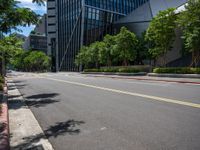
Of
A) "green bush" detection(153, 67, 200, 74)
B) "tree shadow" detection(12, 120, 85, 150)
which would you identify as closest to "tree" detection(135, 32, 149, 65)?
"green bush" detection(153, 67, 200, 74)

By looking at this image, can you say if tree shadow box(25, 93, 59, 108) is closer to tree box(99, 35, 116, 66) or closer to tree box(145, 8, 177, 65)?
tree box(145, 8, 177, 65)

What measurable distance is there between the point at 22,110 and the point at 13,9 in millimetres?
4303

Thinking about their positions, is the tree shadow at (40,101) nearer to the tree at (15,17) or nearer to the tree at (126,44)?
the tree at (15,17)

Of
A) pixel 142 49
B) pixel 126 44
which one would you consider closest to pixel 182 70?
A: pixel 126 44

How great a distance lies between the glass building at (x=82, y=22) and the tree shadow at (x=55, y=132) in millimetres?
68069

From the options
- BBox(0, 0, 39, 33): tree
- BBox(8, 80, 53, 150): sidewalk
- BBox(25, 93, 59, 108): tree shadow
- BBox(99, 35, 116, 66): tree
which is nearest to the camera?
BBox(8, 80, 53, 150): sidewalk

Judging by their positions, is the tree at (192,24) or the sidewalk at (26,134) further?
the tree at (192,24)

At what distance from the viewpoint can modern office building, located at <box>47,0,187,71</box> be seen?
2506 inches

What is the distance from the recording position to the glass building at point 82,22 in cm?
7488

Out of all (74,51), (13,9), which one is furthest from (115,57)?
(13,9)

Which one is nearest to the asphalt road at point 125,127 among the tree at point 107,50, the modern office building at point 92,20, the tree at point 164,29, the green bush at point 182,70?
the green bush at point 182,70

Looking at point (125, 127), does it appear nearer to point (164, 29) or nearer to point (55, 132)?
point (55, 132)

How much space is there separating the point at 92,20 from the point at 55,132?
71.5 meters

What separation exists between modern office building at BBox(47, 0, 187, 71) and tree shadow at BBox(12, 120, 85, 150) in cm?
5619
